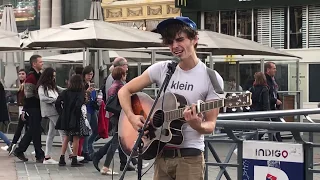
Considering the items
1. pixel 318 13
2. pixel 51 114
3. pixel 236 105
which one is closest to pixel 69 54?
pixel 51 114

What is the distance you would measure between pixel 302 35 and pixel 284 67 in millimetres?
14438

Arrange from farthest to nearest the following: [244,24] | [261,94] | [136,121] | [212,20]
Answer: [212,20], [244,24], [261,94], [136,121]

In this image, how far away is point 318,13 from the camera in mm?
29266

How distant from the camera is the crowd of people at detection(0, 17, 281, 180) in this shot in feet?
12.5

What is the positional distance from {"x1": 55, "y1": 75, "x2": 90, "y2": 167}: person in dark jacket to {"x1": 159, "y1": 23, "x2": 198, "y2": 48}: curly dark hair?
20.0 feet

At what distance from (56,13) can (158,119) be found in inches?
1623

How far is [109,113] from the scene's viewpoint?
31.3ft

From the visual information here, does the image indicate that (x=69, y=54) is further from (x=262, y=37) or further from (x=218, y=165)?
(x=262, y=37)

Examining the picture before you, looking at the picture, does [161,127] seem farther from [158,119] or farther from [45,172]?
[45,172]

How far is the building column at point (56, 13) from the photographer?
43.7 metres

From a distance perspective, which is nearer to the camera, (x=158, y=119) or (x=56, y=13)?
(x=158, y=119)

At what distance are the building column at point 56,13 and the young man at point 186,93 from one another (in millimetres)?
40734

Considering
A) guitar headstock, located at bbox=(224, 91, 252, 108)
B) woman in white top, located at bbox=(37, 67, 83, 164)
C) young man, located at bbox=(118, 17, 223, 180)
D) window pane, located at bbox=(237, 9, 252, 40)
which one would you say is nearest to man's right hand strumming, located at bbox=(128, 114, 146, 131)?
young man, located at bbox=(118, 17, 223, 180)

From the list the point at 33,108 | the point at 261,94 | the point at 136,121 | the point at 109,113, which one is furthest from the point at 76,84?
the point at 136,121
